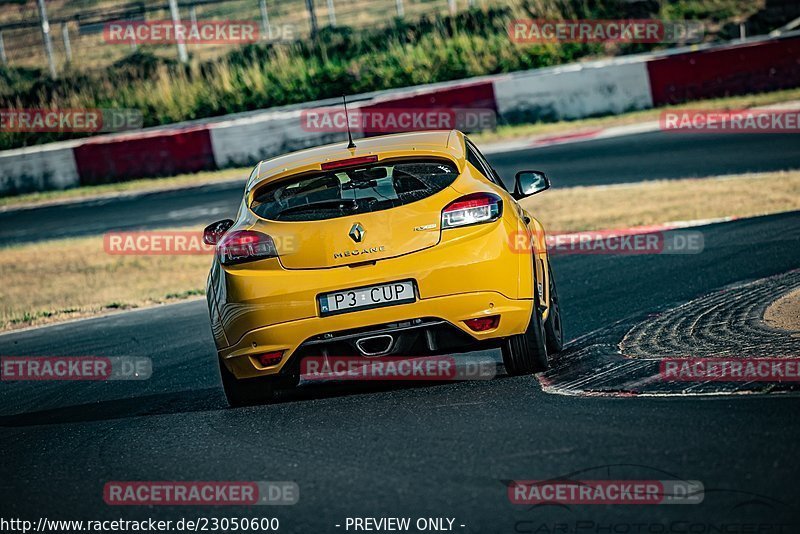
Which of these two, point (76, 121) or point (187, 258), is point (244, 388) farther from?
point (76, 121)

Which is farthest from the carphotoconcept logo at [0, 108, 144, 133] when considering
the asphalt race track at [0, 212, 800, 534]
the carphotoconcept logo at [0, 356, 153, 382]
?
the asphalt race track at [0, 212, 800, 534]

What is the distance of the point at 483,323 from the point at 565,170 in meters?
13.0

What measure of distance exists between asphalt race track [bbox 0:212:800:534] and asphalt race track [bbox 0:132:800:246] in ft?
29.9

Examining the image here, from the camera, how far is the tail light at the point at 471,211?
691 centimetres

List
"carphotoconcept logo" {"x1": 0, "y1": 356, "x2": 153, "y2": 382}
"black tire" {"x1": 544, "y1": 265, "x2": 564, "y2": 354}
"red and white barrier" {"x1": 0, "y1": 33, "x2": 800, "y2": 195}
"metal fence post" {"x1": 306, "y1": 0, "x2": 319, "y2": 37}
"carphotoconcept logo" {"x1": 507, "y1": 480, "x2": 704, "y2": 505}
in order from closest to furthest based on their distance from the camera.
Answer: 1. "carphotoconcept logo" {"x1": 507, "y1": 480, "x2": 704, "y2": 505}
2. "black tire" {"x1": 544, "y1": 265, "x2": 564, "y2": 354}
3. "carphotoconcept logo" {"x1": 0, "y1": 356, "x2": 153, "y2": 382}
4. "red and white barrier" {"x1": 0, "y1": 33, "x2": 800, "y2": 195}
5. "metal fence post" {"x1": 306, "y1": 0, "x2": 319, "y2": 37}

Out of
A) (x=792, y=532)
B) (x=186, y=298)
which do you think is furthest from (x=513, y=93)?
(x=792, y=532)

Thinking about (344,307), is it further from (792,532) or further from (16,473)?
(792,532)

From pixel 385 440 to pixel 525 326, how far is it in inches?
50.9

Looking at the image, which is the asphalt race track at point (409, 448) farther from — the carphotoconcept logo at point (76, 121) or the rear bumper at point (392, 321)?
the carphotoconcept logo at point (76, 121)

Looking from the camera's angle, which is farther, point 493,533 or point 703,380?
point 703,380

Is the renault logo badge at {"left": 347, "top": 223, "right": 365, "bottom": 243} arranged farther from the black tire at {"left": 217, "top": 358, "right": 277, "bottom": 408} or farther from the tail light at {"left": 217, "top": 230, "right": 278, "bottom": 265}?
the black tire at {"left": 217, "top": 358, "right": 277, "bottom": 408}

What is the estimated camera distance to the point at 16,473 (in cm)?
642

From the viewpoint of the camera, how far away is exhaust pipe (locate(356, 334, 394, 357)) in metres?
6.84

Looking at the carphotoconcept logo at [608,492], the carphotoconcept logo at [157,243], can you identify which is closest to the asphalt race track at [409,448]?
the carphotoconcept logo at [608,492]
